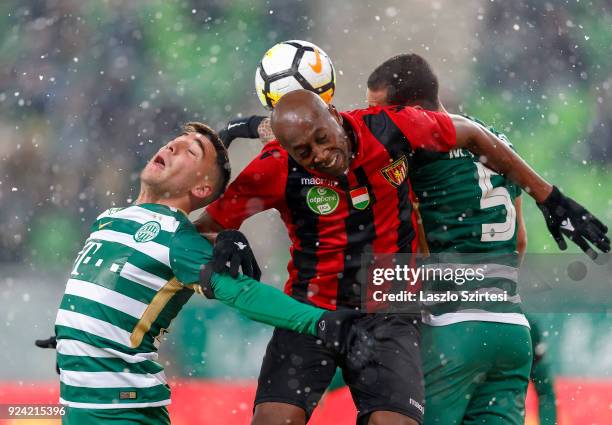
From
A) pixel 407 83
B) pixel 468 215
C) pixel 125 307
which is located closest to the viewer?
pixel 125 307

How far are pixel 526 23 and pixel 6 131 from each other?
5.27 meters

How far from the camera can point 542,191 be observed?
3.24 m

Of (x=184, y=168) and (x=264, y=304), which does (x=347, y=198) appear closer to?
(x=184, y=168)

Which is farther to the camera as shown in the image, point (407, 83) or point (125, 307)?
point (407, 83)

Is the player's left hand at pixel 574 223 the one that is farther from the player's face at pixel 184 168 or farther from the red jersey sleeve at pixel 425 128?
the player's face at pixel 184 168

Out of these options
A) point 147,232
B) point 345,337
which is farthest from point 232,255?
point 345,337

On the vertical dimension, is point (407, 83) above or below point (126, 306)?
above

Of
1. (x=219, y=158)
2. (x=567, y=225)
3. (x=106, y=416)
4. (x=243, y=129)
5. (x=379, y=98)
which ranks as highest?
(x=379, y=98)

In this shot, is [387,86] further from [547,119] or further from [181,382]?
[547,119]

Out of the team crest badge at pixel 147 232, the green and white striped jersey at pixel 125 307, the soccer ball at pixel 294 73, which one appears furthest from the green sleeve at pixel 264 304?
the soccer ball at pixel 294 73

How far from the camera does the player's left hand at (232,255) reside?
2609 millimetres

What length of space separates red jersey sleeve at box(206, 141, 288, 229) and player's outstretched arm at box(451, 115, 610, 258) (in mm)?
671

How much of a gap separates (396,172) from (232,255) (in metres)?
0.79

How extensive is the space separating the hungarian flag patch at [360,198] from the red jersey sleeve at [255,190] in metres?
0.25
